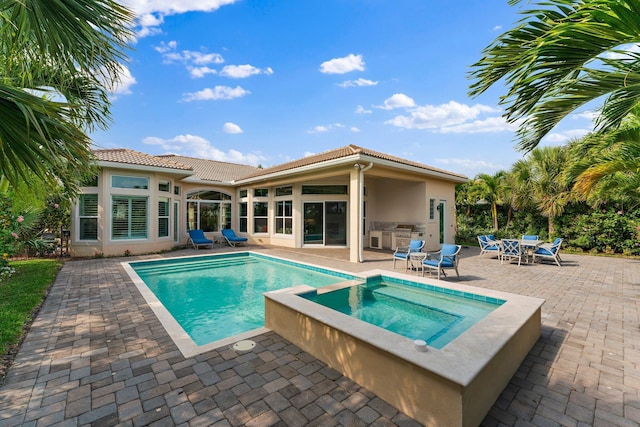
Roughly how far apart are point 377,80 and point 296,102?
5.79m

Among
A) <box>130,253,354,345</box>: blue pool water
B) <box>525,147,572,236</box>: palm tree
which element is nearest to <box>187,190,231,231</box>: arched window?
<box>130,253,354,345</box>: blue pool water

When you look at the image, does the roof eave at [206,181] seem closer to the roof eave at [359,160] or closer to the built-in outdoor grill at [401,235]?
the roof eave at [359,160]

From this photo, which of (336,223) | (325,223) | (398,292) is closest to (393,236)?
(336,223)

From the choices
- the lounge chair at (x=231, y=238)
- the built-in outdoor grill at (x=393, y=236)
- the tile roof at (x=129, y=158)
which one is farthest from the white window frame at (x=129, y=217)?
the built-in outdoor grill at (x=393, y=236)

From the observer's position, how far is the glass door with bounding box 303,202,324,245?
1597 centimetres

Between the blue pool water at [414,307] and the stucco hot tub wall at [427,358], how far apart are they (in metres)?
1.31

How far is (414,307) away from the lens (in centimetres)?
669

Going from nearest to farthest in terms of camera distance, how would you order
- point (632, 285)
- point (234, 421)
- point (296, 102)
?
point (234, 421) → point (632, 285) → point (296, 102)

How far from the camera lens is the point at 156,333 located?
4797 mm

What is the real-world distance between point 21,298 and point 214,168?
16.9 m

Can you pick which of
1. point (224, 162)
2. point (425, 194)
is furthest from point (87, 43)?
point (224, 162)

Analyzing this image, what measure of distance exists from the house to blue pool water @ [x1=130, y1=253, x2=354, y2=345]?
2829 millimetres

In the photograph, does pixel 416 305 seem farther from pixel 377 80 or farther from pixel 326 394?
pixel 377 80

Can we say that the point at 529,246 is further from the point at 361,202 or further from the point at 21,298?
the point at 21,298
